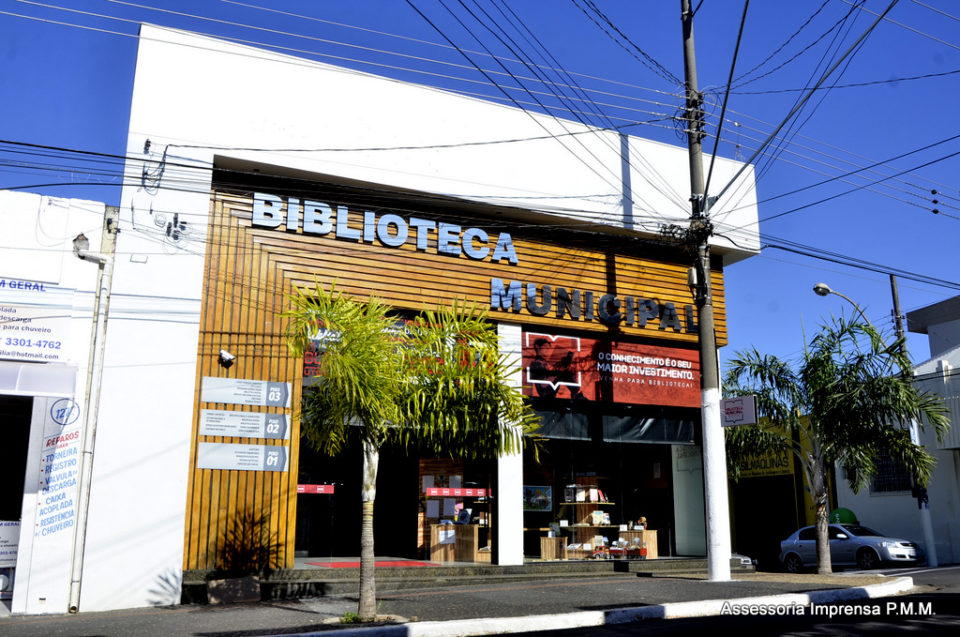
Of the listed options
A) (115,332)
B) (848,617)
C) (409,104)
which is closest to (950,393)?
(848,617)

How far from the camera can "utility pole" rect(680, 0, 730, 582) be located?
1445 cm

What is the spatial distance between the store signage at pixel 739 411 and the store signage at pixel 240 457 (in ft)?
25.0

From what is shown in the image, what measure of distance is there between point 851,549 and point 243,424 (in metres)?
16.8

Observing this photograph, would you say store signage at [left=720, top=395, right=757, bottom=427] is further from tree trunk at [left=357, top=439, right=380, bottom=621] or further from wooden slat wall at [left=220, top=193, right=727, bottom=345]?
tree trunk at [left=357, top=439, right=380, bottom=621]

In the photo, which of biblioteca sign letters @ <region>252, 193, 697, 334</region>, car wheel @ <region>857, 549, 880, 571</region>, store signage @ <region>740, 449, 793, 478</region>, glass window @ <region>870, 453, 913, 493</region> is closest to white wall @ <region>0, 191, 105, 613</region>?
biblioteca sign letters @ <region>252, 193, 697, 334</region>

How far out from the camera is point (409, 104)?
1592cm

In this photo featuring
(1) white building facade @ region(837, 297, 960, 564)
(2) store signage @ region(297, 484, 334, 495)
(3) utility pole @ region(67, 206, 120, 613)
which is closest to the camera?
(3) utility pole @ region(67, 206, 120, 613)

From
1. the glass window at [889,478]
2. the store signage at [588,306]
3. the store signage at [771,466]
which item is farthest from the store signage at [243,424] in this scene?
the glass window at [889,478]

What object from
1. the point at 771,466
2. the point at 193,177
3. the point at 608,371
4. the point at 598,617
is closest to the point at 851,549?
the point at 771,466

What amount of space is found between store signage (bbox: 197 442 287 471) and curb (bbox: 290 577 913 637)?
15.6 ft

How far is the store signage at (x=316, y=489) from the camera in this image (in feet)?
49.0

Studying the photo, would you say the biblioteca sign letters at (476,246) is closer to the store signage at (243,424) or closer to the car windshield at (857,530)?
the store signage at (243,424)

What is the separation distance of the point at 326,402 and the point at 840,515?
69.4 feet

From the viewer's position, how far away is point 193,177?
1405 centimetres
